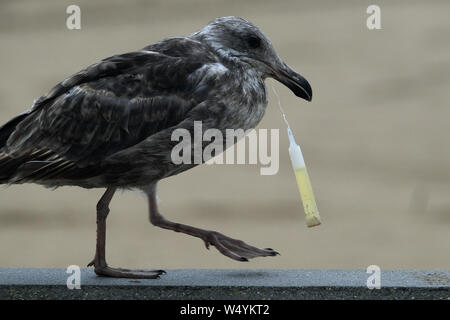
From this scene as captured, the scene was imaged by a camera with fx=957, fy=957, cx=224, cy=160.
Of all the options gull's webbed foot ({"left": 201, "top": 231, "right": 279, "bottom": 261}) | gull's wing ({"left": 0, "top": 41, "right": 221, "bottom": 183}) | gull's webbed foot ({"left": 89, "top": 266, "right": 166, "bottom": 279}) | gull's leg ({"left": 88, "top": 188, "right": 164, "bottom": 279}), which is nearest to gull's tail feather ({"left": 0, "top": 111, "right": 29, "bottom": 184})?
gull's wing ({"left": 0, "top": 41, "right": 221, "bottom": 183})

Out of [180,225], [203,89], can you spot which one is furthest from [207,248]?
[203,89]

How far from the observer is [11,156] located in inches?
154

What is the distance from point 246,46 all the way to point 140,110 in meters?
0.52

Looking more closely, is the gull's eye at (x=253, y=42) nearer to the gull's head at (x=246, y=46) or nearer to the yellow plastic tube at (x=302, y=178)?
the gull's head at (x=246, y=46)

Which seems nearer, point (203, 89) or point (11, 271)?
point (203, 89)

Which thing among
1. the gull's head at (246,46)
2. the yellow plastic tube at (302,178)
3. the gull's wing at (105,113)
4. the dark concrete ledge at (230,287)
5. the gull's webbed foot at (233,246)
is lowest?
the dark concrete ledge at (230,287)

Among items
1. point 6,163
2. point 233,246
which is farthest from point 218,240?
point 6,163

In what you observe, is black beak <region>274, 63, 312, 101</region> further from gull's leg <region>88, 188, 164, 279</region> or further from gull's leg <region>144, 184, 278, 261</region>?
gull's leg <region>88, 188, 164, 279</region>

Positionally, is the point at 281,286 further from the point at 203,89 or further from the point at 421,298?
the point at 203,89

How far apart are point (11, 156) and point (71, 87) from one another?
0.38 m

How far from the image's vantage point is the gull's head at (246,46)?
155 inches

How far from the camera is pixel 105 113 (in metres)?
3.88

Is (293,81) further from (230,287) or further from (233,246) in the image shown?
(230,287)

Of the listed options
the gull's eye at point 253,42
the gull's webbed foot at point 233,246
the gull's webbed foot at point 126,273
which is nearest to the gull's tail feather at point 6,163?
the gull's webbed foot at point 126,273
